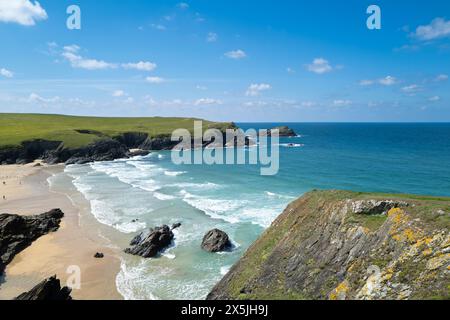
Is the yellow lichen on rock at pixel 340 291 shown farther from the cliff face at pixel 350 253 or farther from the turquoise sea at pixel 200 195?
the turquoise sea at pixel 200 195

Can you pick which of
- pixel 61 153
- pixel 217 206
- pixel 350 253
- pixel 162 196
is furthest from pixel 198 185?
pixel 61 153

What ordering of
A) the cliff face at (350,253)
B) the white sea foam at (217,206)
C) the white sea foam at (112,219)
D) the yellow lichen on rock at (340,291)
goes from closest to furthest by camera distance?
the cliff face at (350,253)
the yellow lichen on rock at (340,291)
the white sea foam at (112,219)
the white sea foam at (217,206)

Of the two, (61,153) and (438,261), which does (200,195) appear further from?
(61,153)

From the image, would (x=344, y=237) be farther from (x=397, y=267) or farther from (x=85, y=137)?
(x=85, y=137)

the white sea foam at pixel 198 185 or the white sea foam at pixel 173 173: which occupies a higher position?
the white sea foam at pixel 173 173

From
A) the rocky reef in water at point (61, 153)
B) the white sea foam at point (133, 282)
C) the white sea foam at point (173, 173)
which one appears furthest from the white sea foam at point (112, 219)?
the rocky reef in water at point (61, 153)

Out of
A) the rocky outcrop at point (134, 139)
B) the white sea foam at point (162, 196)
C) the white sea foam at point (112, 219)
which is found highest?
the rocky outcrop at point (134, 139)
